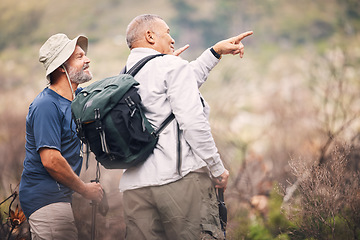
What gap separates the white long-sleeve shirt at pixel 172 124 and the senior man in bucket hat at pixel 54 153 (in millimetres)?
386

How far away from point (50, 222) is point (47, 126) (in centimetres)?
54

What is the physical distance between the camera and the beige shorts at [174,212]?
2.18m

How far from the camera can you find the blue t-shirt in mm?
2287

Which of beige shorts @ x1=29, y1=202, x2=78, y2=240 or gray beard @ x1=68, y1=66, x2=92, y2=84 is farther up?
gray beard @ x1=68, y1=66, x2=92, y2=84

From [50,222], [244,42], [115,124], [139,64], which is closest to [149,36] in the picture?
[139,64]

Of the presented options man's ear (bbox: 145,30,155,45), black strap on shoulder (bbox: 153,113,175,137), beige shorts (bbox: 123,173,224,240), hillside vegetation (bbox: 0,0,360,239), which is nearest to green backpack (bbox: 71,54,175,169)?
black strap on shoulder (bbox: 153,113,175,137)

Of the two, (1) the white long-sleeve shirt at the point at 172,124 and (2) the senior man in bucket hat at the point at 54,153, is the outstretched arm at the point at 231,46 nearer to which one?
(1) the white long-sleeve shirt at the point at 172,124

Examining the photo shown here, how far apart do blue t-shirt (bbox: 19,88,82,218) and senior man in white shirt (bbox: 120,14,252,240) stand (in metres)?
0.42

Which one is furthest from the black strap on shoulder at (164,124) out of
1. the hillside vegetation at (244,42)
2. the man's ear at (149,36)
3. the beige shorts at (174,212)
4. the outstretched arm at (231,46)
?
the hillside vegetation at (244,42)

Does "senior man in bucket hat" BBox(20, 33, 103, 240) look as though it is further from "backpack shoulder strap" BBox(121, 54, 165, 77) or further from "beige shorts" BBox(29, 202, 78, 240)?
"backpack shoulder strap" BBox(121, 54, 165, 77)

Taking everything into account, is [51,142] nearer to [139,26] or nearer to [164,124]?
[164,124]

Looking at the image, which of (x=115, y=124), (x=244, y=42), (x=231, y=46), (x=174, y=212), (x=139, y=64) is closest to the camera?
(x=115, y=124)

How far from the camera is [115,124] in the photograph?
2072 mm

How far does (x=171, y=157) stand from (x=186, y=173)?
12 cm
